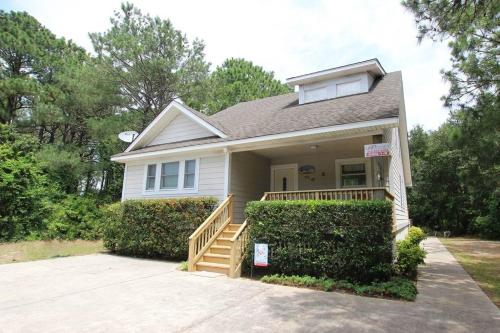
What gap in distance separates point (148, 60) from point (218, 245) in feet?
47.8

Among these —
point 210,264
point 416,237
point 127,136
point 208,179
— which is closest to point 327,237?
point 210,264

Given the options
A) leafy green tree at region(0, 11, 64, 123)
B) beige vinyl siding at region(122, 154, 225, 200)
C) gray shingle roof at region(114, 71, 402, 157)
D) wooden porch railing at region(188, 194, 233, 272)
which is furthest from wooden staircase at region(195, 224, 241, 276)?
leafy green tree at region(0, 11, 64, 123)

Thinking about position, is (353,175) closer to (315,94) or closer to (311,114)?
(311,114)

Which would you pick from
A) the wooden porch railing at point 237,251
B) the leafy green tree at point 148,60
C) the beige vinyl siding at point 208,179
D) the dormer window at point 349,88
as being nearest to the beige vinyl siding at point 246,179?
the beige vinyl siding at point 208,179

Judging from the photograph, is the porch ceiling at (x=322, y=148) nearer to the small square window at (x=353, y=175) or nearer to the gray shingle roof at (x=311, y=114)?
the small square window at (x=353, y=175)

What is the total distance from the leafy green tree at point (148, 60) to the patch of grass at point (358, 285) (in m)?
16.1

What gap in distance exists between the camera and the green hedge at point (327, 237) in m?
6.54

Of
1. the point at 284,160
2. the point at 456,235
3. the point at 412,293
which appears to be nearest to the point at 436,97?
the point at 284,160

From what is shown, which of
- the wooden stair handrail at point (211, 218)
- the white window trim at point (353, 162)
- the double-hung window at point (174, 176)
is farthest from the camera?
the double-hung window at point (174, 176)

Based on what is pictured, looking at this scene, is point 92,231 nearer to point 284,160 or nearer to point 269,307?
point 284,160

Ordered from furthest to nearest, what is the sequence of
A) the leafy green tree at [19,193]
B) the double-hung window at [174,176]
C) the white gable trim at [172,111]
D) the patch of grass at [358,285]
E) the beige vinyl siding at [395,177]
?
1. the leafy green tree at [19,193]
2. the double-hung window at [174,176]
3. the white gable trim at [172,111]
4. the beige vinyl siding at [395,177]
5. the patch of grass at [358,285]

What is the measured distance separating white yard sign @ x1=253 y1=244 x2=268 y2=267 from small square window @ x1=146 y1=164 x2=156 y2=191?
21.1ft

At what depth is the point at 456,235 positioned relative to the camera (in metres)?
29.8

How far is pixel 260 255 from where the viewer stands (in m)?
7.46
